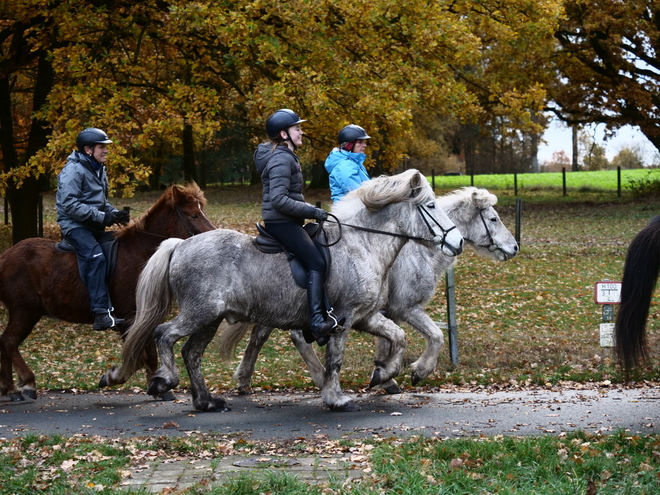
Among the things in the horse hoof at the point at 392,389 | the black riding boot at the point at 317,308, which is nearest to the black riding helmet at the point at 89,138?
the black riding boot at the point at 317,308

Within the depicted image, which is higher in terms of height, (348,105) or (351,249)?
(348,105)

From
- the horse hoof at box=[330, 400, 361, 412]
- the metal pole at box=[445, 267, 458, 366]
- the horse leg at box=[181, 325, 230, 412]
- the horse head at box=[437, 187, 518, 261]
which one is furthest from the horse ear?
the horse leg at box=[181, 325, 230, 412]

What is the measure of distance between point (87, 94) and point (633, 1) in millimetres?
21357

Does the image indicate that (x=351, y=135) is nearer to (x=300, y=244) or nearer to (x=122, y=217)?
(x=300, y=244)

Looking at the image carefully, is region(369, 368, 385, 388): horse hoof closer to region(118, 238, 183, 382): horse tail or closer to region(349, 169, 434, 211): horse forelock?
region(349, 169, 434, 211): horse forelock

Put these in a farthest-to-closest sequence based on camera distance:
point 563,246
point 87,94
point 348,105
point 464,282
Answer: point 563,246, point 464,282, point 348,105, point 87,94

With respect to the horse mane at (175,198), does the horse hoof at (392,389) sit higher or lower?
lower

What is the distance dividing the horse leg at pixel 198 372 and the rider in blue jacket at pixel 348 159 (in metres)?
2.49

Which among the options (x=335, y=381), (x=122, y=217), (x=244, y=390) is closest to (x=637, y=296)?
(x=335, y=381)

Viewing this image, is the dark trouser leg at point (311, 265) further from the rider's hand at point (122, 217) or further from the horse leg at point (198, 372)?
the rider's hand at point (122, 217)

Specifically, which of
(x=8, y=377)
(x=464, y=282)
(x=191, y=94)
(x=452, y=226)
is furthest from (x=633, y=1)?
(x=8, y=377)

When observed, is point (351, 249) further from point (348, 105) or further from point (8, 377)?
point (348, 105)

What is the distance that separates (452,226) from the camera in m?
8.80

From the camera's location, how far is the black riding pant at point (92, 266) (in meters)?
9.35
